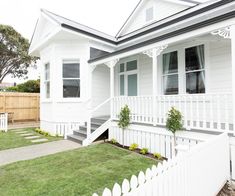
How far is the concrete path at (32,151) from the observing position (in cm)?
600

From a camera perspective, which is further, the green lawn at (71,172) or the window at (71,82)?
the window at (71,82)

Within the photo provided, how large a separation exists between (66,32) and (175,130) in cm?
696

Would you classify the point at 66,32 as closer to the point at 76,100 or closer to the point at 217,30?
the point at 76,100

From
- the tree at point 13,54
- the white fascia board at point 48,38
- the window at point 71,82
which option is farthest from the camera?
the tree at point 13,54

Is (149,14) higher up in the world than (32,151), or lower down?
higher up

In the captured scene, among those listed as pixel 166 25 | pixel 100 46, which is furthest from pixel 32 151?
pixel 166 25

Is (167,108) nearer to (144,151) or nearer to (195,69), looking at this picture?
(144,151)

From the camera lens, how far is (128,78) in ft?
33.9

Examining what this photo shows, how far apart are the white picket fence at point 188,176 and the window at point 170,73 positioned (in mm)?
3872

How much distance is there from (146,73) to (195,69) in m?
2.57

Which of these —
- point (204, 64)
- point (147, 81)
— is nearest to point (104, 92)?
point (147, 81)

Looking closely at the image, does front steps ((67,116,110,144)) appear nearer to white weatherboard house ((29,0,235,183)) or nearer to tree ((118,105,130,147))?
white weatherboard house ((29,0,235,183))

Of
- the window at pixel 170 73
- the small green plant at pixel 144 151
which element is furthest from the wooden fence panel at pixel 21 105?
the small green plant at pixel 144 151

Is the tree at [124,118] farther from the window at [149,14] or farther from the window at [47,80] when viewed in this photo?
the window at [149,14]
